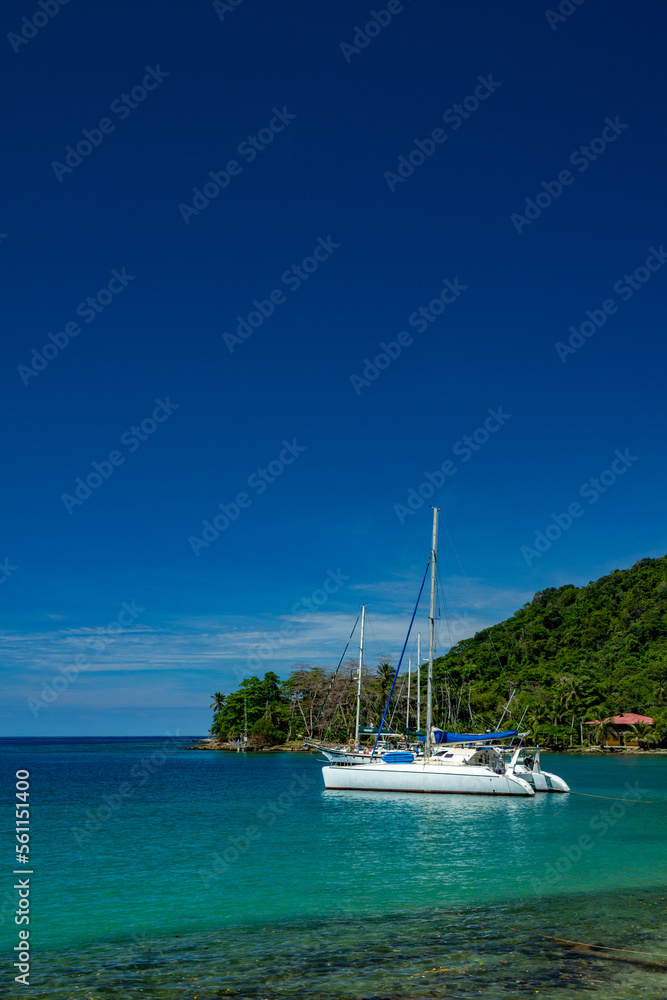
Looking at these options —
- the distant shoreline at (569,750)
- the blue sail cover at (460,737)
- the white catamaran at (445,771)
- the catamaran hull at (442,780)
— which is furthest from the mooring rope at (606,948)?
the distant shoreline at (569,750)

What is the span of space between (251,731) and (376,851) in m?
101

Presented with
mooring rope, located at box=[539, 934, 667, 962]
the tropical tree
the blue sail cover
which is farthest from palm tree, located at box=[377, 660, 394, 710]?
mooring rope, located at box=[539, 934, 667, 962]

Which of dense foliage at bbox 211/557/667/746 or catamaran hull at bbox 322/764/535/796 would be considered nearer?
catamaran hull at bbox 322/764/535/796

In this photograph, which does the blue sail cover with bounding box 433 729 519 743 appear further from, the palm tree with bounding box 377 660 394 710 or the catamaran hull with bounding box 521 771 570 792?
the palm tree with bounding box 377 660 394 710

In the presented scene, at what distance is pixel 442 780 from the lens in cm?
4700

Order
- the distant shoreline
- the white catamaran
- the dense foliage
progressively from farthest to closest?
the dense foliage → the distant shoreline → the white catamaran

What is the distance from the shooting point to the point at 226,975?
43.5 feet

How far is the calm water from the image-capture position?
1288cm

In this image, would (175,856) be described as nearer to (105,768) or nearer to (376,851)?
(376,851)

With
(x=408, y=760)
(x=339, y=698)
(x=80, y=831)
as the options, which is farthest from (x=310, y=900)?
(x=339, y=698)

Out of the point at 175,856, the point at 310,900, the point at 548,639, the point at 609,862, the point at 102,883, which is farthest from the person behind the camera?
the point at 548,639

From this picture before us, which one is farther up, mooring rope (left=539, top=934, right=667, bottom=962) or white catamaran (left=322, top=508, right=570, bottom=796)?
mooring rope (left=539, top=934, right=667, bottom=962)

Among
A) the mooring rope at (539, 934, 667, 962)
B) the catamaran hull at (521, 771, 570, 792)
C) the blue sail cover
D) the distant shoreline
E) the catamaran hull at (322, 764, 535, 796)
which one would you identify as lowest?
the distant shoreline

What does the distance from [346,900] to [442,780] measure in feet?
94.5
